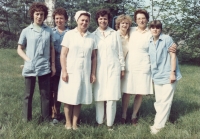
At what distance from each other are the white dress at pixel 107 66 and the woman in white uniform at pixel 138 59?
371mm

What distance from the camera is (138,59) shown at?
5.08m

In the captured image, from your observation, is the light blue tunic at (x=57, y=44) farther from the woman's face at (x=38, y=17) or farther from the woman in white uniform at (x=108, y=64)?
the woman in white uniform at (x=108, y=64)

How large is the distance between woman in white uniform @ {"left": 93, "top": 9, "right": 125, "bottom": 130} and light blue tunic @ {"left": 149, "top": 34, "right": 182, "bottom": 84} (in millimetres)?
570

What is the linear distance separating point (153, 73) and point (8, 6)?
31.0m

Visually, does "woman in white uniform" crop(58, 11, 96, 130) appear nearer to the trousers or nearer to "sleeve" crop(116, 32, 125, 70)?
the trousers

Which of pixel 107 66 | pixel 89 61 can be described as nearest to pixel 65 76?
pixel 89 61

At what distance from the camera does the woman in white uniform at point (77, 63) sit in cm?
452

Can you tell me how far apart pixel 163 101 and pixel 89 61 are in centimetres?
145

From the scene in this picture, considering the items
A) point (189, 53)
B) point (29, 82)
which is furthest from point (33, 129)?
point (189, 53)

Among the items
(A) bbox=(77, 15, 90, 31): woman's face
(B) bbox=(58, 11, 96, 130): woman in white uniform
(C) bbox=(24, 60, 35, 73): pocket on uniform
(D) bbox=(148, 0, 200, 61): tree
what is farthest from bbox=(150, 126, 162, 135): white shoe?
(D) bbox=(148, 0, 200, 61): tree

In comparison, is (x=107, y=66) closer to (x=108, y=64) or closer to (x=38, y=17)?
(x=108, y=64)

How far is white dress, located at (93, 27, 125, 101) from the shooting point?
4.75 m

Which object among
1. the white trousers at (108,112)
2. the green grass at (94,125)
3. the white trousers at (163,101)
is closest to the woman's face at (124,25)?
the white trousers at (163,101)

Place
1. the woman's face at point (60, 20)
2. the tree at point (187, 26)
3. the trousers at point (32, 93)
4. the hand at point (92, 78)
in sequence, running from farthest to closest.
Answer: the tree at point (187, 26)
the woman's face at point (60, 20)
the hand at point (92, 78)
the trousers at point (32, 93)
